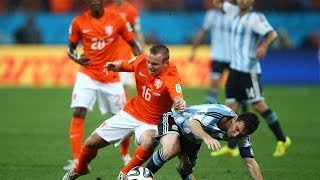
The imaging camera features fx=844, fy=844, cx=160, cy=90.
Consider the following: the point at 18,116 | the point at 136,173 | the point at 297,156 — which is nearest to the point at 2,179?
the point at 136,173

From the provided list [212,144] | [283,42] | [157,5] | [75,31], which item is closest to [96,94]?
[75,31]

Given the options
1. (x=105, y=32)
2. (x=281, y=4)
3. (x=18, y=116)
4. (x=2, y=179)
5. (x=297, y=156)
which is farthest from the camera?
(x=281, y=4)

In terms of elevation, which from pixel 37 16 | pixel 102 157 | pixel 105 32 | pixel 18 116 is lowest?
pixel 37 16

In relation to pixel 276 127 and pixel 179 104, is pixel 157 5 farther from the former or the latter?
pixel 179 104

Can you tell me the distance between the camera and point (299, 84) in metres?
26.1

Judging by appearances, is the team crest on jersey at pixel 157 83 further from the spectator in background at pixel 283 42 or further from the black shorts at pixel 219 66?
the spectator in background at pixel 283 42

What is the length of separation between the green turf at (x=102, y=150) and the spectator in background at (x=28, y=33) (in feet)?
14.2

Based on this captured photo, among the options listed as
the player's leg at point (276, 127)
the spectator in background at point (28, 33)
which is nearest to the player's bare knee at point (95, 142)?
the player's leg at point (276, 127)

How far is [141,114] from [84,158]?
871 mm

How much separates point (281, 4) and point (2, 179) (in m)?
19.6

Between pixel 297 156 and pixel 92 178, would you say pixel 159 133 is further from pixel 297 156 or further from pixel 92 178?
pixel 297 156

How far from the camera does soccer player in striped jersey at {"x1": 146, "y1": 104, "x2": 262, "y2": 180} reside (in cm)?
895

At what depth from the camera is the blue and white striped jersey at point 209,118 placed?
9141mm

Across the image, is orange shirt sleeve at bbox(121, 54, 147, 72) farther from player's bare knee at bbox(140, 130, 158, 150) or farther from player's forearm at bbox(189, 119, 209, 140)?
player's forearm at bbox(189, 119, 209, 140)
